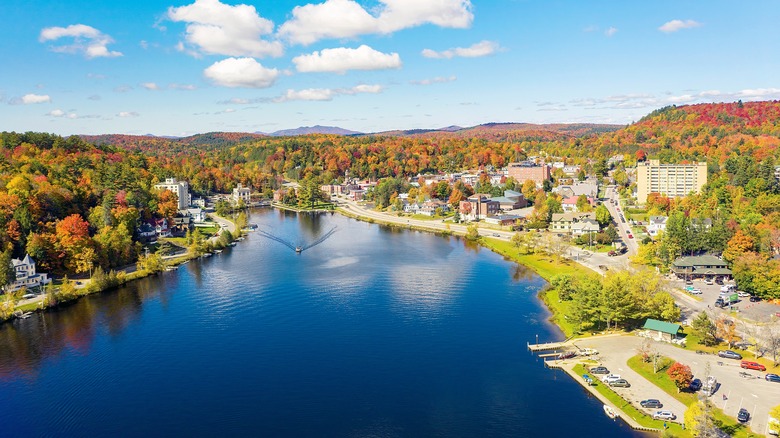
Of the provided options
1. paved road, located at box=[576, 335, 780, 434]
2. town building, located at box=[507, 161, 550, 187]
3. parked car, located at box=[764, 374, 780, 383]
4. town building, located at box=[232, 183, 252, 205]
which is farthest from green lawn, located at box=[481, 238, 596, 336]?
town building, located at box=[232, 183, 252, 205]

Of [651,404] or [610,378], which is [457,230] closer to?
[610,378]

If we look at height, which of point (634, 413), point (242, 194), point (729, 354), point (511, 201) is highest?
point (242, 194)

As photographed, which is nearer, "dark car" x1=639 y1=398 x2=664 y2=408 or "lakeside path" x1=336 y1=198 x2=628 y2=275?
"dark car" x1=639 y1=398 x2=664 y2=408

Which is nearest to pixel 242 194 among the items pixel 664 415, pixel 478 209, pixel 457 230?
pixel 478 209

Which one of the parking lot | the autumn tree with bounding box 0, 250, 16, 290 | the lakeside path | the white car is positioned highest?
the autumn tree with bounding box 0, 250, 16, 290

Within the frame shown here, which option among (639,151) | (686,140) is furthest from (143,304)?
(686,140)

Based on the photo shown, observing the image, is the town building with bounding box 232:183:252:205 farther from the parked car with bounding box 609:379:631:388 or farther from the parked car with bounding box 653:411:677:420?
the parked car with bounding box 653:411:677:420
